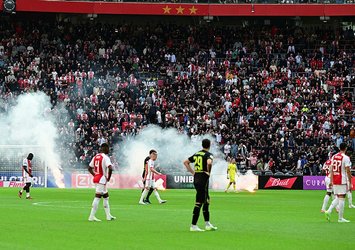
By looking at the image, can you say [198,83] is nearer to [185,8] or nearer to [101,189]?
[185,8]

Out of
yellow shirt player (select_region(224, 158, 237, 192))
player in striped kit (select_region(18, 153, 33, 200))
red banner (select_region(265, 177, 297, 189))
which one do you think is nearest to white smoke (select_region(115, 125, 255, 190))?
red banner (select_region(265, 177, 297, 189))

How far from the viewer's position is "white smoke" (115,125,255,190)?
5866cm

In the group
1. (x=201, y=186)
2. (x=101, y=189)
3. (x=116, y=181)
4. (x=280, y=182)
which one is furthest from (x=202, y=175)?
(x=280, y=182)

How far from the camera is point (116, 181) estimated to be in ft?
190

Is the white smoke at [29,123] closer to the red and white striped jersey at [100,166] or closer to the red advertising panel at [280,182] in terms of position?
the red advertising panel at [280,182]

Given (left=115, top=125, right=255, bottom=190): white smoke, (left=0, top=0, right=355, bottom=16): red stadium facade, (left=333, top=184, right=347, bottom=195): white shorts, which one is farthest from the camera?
(left=0, top=0, right=355, bottom=16): red stadium facade

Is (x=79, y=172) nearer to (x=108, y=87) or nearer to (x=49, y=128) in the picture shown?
(x=49, y=128)

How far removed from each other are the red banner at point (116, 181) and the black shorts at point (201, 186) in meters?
35.5

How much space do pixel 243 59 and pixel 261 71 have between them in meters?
2.45

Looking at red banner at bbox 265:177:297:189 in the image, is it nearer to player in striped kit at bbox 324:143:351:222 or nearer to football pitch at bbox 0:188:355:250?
football pitch at bbox 0:188:355:250

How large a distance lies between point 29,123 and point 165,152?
9696 millimetres

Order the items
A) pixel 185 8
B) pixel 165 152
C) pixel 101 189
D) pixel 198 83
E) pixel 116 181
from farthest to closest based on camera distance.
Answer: pixel 185 8 < pixel 198 83 < pixel 165 152 < pixel 116 181 < pixel 101 189

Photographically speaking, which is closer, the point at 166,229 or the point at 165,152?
the point at 166,229

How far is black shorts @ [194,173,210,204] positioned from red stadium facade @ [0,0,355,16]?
50780 millimetres
